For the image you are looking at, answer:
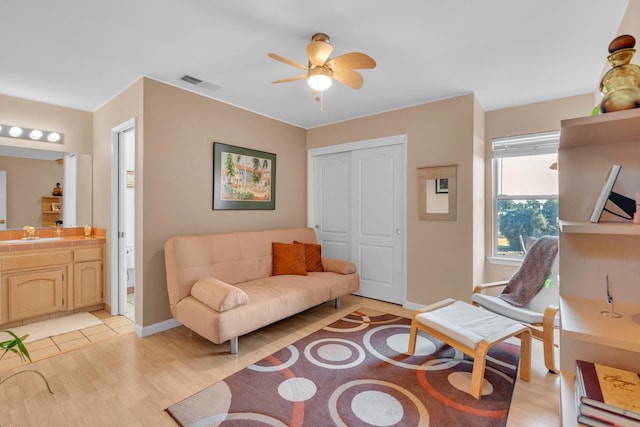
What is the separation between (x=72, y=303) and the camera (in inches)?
135

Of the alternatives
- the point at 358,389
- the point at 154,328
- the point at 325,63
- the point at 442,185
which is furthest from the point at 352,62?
the point at 154,328

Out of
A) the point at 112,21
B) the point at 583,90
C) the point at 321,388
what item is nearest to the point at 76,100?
the point at 112,21

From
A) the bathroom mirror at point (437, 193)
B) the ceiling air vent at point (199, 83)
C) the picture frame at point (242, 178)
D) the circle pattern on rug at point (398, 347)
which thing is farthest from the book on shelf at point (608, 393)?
the ceiling air vent at point (199, 83)

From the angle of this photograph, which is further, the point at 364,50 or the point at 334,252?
the point at 334,252

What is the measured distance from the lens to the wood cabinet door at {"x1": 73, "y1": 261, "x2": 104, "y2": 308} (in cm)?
345

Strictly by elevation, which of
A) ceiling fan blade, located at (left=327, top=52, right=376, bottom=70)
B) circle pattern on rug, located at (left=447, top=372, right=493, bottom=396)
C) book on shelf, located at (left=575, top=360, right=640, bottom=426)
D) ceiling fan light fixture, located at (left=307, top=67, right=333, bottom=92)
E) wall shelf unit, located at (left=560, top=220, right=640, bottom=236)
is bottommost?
circle pattern on rug, located at (left=447, top=372, right=493, bottom=396)

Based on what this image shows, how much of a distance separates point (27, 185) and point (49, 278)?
120 centimetres

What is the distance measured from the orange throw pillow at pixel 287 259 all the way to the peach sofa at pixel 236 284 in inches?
2.5

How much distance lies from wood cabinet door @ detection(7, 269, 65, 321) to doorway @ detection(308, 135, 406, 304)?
316cm

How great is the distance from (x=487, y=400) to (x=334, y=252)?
9.30 feet

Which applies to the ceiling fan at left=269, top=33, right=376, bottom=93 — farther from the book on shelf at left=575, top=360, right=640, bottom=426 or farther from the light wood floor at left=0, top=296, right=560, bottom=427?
the light wood floor at left=0, top=296, right=560, bottom=427

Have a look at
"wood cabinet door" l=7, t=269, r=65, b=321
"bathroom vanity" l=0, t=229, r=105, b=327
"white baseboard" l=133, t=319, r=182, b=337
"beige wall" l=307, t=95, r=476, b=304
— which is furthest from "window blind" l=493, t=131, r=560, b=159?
"wood cabinet door" l=7, t=269, r=65, b=321

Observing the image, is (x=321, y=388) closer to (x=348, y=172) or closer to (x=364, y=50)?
(x=364, y=50)

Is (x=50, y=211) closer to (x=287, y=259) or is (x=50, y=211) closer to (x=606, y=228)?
(x=287, y=259)
